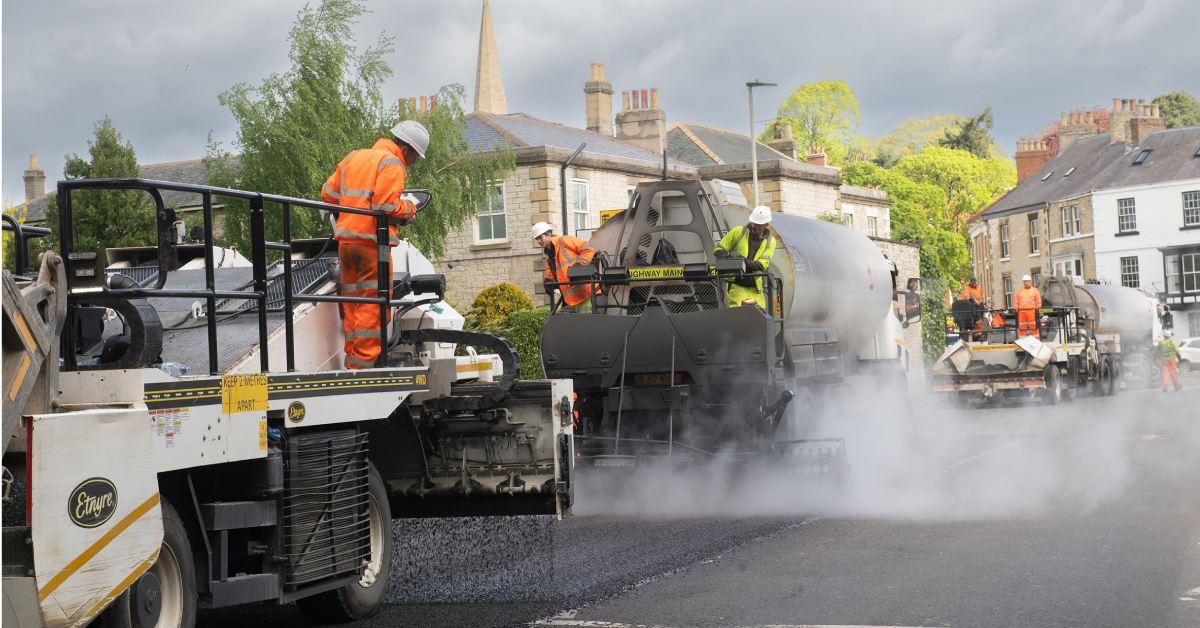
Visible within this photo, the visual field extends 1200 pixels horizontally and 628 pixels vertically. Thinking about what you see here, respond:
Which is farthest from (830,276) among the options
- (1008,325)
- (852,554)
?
(1008,325)

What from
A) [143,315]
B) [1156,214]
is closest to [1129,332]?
[1156,214]

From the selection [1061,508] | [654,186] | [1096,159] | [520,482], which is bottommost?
[1061,508]

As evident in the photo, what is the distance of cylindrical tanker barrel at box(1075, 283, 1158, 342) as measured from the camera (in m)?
30.5

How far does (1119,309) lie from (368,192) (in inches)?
1129

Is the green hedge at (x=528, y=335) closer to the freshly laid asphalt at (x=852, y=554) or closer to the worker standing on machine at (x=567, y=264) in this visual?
the worker standing on machine at (x=567, y=264)

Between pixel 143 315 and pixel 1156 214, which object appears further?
pixel 1156 214

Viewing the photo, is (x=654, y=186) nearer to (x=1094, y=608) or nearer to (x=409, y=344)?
(x=409, y=344)

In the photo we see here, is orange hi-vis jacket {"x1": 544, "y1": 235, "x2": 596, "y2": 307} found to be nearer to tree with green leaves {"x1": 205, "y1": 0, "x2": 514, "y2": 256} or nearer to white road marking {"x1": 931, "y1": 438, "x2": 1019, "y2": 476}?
white road marking {"x1": 931, "y1": 438, "x2": 1019, "y2": 476}

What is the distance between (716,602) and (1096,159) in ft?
202

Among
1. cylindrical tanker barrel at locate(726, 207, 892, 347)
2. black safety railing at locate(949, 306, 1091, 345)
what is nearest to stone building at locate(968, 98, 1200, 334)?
black safety railing at locate(949, 306, 1091, 345)

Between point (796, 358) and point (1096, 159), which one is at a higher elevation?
point (1096, 159)

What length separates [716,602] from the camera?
690cm

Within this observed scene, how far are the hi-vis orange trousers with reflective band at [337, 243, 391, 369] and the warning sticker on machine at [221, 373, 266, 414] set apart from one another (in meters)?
1.45

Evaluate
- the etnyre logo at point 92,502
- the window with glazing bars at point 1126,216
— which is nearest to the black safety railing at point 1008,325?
the etnyre logo at point 92,502
